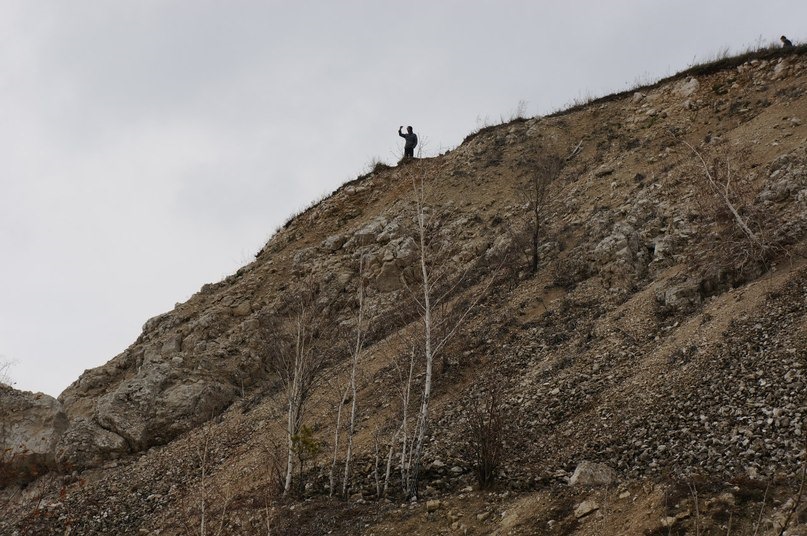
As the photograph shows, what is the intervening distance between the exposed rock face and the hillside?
67 mm

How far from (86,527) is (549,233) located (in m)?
13.7

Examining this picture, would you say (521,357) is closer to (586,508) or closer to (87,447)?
(586,508)

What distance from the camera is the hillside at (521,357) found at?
8.53 metres

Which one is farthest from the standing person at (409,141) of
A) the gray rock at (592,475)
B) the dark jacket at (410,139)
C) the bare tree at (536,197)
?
the gray rock at (592,475)

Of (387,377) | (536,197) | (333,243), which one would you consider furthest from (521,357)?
(333,243)

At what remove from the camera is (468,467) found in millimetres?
10086

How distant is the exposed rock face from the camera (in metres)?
15.8

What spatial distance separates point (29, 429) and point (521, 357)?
12901 mm

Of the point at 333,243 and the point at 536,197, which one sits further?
the point at 333,243

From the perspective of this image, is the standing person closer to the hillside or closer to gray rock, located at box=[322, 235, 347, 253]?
the hillside

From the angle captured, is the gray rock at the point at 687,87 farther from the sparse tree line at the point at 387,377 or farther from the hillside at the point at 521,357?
the sparse tree line at the point at 387,377

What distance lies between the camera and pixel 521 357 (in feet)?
43.4

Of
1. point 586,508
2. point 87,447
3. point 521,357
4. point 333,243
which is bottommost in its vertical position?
point 586,508

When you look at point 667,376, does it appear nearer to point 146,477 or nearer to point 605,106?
point 146,477
